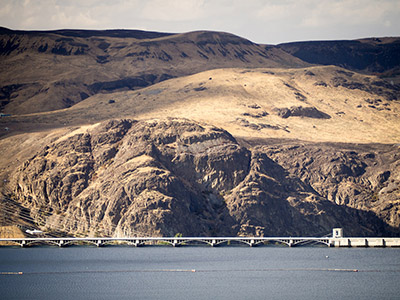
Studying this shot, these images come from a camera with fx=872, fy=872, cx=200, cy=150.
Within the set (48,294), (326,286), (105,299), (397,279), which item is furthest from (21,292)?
(397,279)

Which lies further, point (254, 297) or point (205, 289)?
point (205, 289)

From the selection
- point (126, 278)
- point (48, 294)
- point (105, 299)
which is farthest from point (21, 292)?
point (126, 278)

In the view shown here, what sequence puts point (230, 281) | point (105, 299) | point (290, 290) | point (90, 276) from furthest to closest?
point (90, 276) → point (230, 281) → point (290, 290) → point (105, 299)

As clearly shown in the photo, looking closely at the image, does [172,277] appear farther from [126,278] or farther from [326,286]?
[326,286]

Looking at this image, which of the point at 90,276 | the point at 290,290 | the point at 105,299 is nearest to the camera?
the point at 105,299

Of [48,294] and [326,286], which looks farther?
[326,286]

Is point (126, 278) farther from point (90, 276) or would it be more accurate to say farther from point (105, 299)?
point (105, 299)

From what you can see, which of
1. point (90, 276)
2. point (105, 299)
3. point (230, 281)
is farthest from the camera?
point (90, 276)

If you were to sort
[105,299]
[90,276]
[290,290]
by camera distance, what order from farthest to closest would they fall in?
[90,276]
[290,290]
[105,299]
